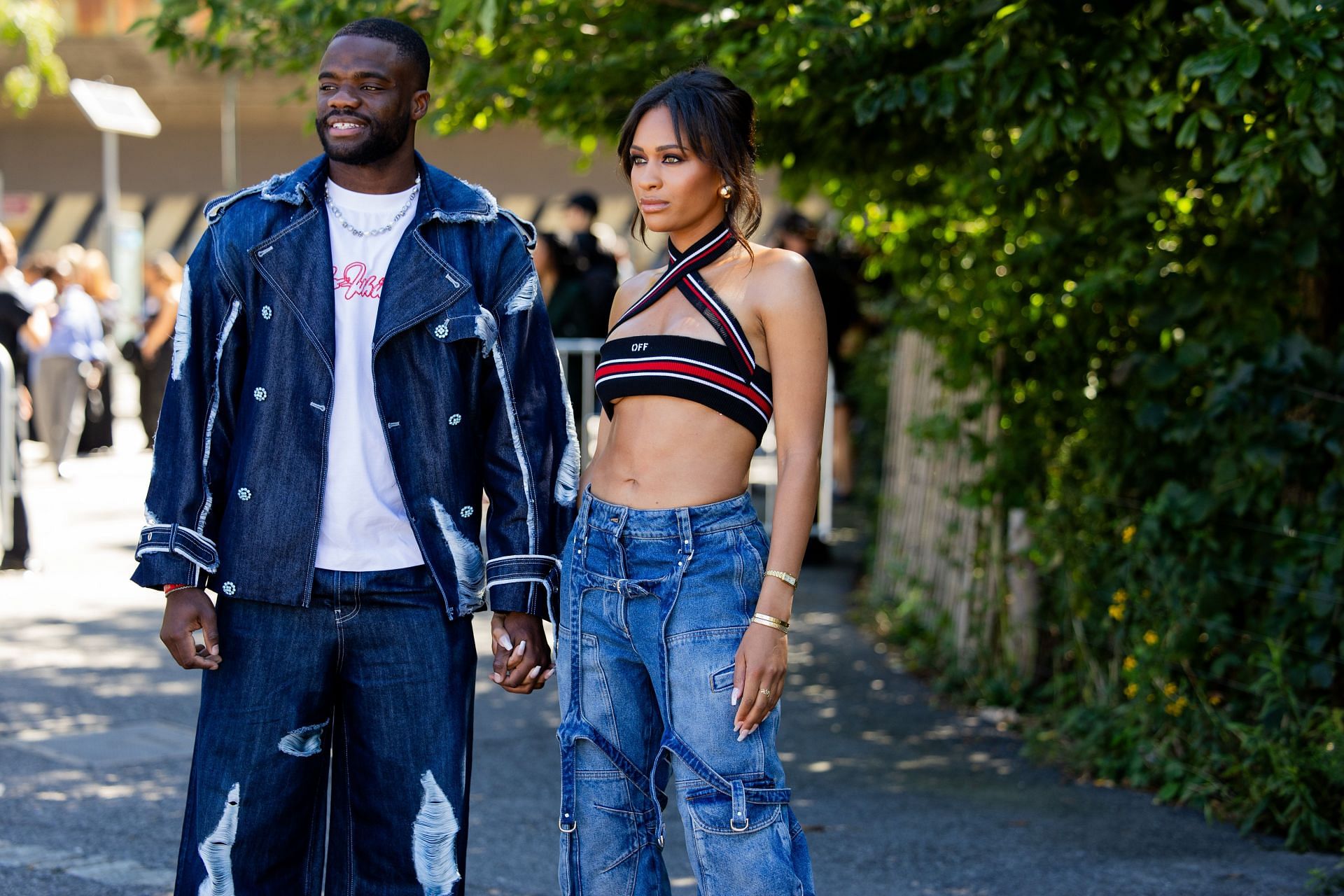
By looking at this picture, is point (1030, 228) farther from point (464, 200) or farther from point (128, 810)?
point (128, 810)

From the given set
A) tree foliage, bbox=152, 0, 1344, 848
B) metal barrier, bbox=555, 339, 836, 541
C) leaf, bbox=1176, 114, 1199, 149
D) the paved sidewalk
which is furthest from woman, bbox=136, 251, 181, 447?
leaf, bbox=1176, 114, 1199, 149

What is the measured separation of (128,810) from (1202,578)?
3550mm

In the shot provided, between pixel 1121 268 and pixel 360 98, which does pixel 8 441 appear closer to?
pixel 1121 268

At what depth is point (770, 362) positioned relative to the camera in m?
2.97

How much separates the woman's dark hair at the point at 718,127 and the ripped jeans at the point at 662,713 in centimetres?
58

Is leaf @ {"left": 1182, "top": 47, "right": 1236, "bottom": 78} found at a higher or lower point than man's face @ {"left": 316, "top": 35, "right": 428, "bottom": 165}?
higher

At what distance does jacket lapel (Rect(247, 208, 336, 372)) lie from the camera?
9.82ft

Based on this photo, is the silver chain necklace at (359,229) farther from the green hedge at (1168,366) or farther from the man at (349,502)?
the green hedge at (1168,366)

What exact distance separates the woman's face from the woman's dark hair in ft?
0.05

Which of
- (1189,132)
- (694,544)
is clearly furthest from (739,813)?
(1189,132)

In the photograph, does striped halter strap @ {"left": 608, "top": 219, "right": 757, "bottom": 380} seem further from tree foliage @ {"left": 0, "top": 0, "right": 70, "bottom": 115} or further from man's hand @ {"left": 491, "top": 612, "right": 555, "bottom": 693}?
tree foliage @ {"left": 0, "top": 0, "right": 70, "bottom": 115}

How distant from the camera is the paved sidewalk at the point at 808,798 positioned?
462 centimetres

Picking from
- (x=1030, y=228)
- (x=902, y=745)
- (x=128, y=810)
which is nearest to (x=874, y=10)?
(x=1030, y=228)

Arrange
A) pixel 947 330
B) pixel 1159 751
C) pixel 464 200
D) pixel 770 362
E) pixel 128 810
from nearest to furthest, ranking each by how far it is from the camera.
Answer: pixel 770 362 < pixel 464 200 < pixel 128 810 < pixel 1159 751 < pixel 947 330
